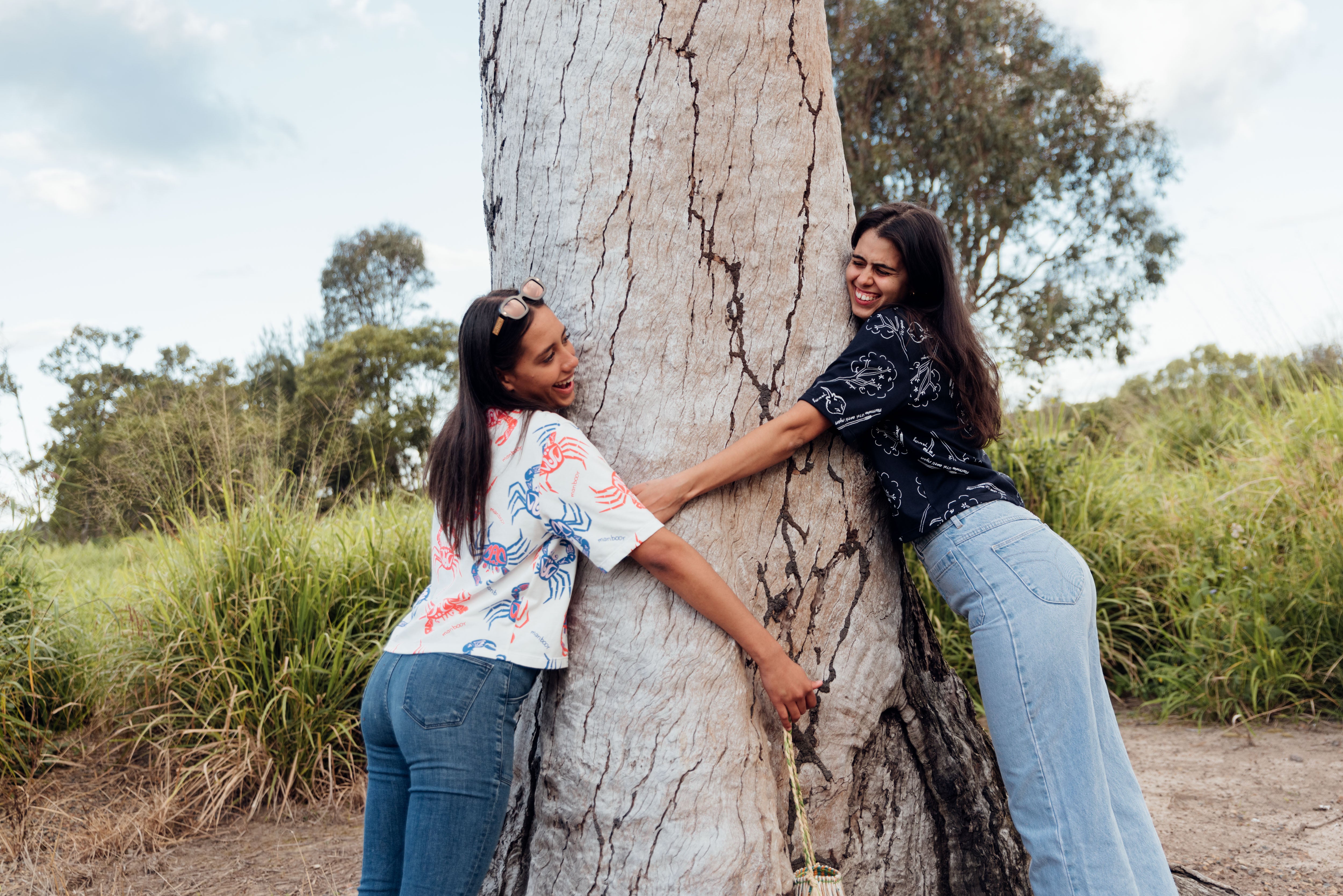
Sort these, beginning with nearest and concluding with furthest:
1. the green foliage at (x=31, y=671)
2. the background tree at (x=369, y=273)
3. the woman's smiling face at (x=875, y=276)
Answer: the woman's smiling face at (x=875, y=276) → the green foliage at (x=31, y=671) → the background tree at (x=369, y=273)

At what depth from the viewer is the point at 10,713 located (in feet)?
13.0

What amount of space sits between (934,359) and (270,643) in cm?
313

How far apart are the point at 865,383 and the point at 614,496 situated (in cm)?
63

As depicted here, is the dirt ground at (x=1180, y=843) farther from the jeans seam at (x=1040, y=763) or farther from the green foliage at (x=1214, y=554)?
the jeans seam at (x=1040, y=763)

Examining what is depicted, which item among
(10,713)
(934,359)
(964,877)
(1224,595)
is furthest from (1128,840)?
(10,713)

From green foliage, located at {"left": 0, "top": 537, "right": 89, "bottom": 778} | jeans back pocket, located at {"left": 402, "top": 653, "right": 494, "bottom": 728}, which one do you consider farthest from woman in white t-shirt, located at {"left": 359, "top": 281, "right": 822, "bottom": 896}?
green foliage, located at {"left": 0, "top": 537, "right": 89, "bottom": 778}

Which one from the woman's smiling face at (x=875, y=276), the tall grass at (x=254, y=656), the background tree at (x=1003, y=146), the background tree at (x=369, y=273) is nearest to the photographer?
the woman's smiling face at (x=875, y=276)

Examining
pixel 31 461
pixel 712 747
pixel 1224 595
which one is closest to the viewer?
pixel 712 747

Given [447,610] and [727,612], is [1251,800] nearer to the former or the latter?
[727,612]

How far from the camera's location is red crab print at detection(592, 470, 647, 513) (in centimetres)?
177

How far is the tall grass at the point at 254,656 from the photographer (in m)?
3.73

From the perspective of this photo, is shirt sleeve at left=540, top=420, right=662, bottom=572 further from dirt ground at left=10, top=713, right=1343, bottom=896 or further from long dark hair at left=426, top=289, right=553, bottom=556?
dirt ground at left=10, top=713, right=1343, bottom=896

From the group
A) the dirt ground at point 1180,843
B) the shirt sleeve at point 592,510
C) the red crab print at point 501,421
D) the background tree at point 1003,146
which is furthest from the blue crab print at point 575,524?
the background tree at point 1003,146

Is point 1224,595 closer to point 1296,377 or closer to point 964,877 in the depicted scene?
point 964,877
